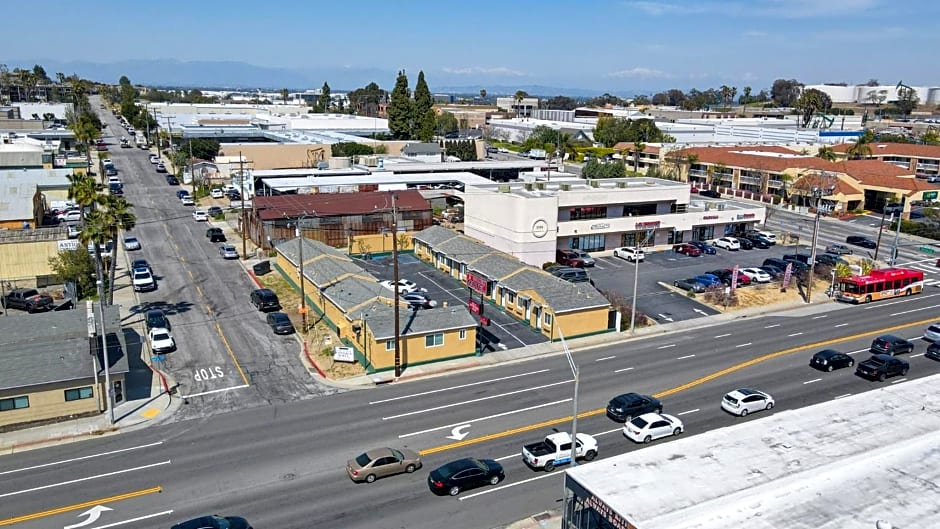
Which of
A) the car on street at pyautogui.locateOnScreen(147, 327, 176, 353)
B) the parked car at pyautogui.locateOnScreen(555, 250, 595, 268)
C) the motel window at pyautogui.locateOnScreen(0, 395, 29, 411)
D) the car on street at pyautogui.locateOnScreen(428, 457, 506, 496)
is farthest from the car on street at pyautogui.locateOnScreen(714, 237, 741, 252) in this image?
→ the motel window at pyautogui.locateOnScreen(0, 395, 29, 411)

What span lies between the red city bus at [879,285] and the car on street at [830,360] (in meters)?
18.1

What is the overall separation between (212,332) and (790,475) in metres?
39.5

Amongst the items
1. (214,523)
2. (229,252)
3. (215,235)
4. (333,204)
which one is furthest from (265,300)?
(214,523)

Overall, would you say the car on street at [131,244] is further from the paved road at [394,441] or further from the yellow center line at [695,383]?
the yellow center line at [695,383]

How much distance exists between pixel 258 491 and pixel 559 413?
16.4m

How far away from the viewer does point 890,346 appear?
46781 mm

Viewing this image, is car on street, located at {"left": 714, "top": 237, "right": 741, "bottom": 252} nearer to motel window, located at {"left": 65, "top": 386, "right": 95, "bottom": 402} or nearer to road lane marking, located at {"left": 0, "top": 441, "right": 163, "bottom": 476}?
road lane marking, located at {"left": 0, "top": 441, "right": 163, "bottom": 476}

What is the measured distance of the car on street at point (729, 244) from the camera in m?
78.5

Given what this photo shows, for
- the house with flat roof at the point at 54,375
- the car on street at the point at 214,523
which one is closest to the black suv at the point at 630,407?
the car on street at the point at 214,523

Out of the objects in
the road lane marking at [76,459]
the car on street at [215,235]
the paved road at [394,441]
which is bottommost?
the road lane marking at [76,459]

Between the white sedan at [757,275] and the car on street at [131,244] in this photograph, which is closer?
the white sedan at [757,275]

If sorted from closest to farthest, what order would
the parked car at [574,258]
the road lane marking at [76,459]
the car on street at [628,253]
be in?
the road lane marking at [76,459]
the parked car at [574,258]
the car on street at [628,253]

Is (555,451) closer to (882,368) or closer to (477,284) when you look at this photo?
(477,284)

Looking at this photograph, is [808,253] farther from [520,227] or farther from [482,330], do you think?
[482,330]
